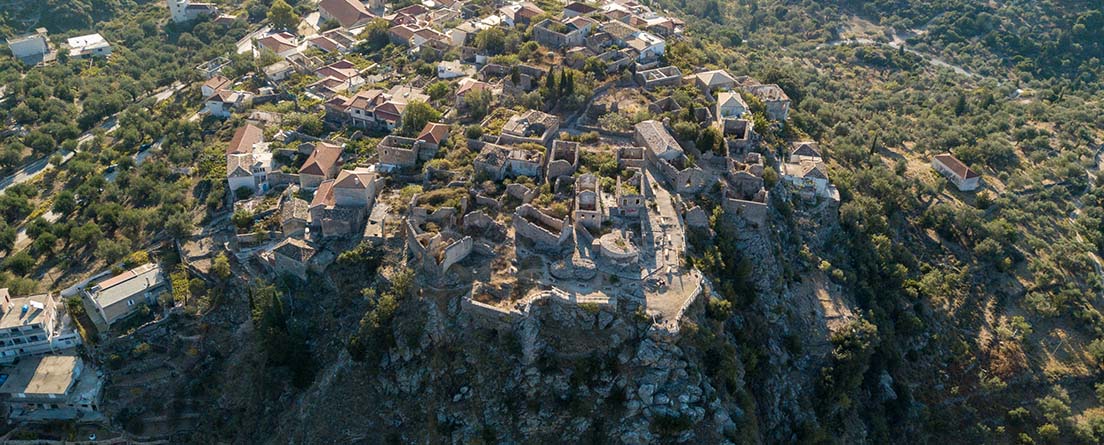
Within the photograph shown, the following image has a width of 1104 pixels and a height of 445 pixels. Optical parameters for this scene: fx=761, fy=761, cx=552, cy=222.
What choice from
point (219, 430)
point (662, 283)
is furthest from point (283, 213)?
point (662, 283)

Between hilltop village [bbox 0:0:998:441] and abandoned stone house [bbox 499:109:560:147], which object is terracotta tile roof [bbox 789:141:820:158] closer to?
hilltop village [bbox 0:0:998:441]

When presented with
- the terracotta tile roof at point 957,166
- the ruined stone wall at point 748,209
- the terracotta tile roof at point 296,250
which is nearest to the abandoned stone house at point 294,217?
the terracotta tile roof at point 296,250

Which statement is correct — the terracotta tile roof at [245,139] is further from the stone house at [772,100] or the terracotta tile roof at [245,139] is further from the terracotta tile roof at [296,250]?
the stone house at [772,100]

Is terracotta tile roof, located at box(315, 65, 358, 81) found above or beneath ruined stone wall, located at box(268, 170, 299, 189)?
beneath

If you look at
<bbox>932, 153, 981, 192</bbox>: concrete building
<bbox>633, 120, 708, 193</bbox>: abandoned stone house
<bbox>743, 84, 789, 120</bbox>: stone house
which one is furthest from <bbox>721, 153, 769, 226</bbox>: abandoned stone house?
<bbox>932, 153, 981, 192</bbox>: concrete building

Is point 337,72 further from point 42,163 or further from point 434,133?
point 42,163

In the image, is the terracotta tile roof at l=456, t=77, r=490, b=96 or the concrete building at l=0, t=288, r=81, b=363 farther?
the terracotta tile roof at l=456, t=77, r=490, b=96

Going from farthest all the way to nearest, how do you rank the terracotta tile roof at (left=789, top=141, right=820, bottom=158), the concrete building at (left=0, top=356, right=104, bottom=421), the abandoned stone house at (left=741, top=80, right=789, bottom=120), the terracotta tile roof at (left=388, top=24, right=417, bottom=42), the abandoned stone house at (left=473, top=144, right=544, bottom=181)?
the terracotta tile roof at (left=388, top=24, right=417, bottom=42)
the abandoned stone house at (left=741, top=80, right=789, bottom=120)
the terracotta tile roof at (left=789, top=141, right=820, bottom=158)
the abandoned stone house at (left=473, top=144, right=544, bottom=181)
the concrete building at (left=0, top=356, right=104, bottom=421)

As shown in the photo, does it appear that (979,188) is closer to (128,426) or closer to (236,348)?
(236,348)
